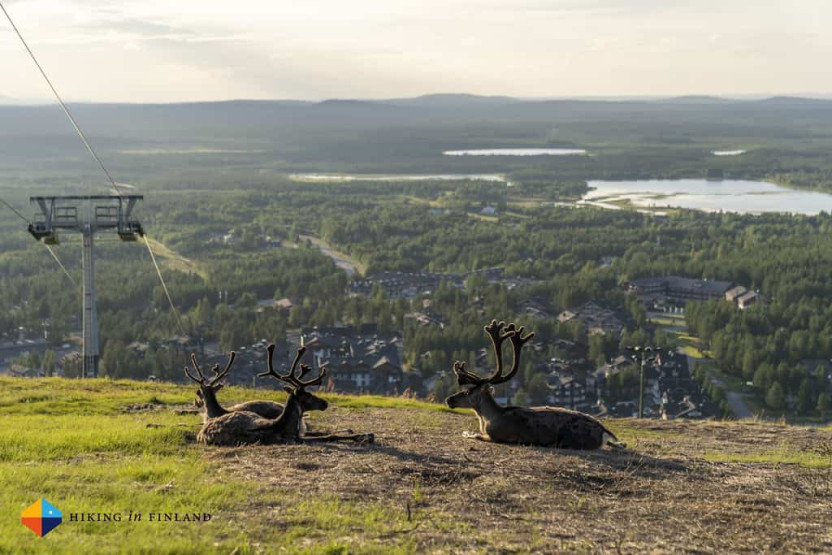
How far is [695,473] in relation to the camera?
A: 1012 centimetres

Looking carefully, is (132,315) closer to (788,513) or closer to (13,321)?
(13,321)

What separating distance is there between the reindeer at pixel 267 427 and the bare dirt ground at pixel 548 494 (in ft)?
1.19

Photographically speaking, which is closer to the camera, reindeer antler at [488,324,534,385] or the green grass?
the green grass

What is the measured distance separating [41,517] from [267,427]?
3.78 metres

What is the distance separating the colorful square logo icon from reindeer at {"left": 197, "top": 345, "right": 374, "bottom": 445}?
322 centimetres

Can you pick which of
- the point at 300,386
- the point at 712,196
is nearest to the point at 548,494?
the point at 300,386

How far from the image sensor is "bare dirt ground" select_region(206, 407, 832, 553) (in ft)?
24.7

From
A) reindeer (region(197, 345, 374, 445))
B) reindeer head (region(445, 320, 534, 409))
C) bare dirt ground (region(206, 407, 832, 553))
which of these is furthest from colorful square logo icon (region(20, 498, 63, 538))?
reindeer head (region(445, 320, 534, 409))

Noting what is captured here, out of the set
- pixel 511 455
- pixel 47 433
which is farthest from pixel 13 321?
pixel 511 455

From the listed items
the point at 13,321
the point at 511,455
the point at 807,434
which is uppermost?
the point at 511,455

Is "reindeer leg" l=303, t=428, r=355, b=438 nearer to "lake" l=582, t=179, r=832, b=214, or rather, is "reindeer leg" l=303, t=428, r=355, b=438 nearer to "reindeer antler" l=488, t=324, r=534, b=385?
"reindeer antler" l=488, t=324, r=534, b=385

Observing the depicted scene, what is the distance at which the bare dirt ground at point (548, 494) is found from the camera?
7527mm

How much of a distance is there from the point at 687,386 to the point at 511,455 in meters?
29.0

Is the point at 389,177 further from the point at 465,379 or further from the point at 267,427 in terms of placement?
the point at 267,427
